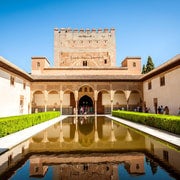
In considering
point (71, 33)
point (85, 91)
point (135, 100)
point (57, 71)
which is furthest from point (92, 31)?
point (135, 100)

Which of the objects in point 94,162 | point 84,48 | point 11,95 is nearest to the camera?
point 94,162

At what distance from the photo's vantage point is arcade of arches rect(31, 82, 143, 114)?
1073 inches

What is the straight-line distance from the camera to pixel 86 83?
1077 inches

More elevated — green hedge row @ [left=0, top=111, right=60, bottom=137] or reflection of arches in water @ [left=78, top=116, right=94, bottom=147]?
green hedge row @ [left=0, top=111, right=60, bottom=137]

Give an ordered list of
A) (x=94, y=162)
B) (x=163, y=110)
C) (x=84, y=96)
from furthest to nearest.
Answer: (x=84, y=96) → (x=163, y=110) → (x=94, y=162)

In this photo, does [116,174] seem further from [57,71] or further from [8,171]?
[57,71]

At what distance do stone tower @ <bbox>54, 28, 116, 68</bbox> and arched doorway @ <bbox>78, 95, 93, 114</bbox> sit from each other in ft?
25.5

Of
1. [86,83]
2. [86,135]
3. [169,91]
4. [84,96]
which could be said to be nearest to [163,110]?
[169,91]

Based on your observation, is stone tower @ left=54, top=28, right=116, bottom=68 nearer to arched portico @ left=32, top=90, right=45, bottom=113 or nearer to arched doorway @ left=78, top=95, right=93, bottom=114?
arched doorway @ left=78, top=95, right=93, bottom=114

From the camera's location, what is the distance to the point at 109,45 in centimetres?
3844

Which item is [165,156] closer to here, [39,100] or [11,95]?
[11,95]

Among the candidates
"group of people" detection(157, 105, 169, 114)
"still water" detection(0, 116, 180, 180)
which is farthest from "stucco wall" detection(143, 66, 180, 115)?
"still water" detection(0, 116, 180, 180)

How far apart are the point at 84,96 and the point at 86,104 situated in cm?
136

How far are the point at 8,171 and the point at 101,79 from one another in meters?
23.0
